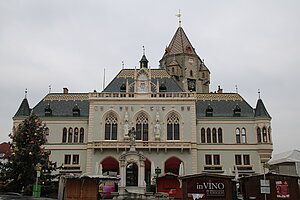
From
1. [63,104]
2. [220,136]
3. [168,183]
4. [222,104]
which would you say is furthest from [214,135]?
[63,104]

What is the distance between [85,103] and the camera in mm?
55156

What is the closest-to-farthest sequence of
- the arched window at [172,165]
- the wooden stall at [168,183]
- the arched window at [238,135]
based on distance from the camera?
the wooden stall at [168,183], the arched window at [172,165], the arched window at [238,135]

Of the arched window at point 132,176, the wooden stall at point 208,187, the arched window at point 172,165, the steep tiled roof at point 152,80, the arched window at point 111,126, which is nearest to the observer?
the wooden stall at point 208,187

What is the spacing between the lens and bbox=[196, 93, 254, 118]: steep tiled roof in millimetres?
52594

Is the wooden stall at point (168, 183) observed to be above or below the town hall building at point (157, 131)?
below

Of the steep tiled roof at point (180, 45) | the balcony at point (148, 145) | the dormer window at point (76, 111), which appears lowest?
the balcony at point (148, 145)

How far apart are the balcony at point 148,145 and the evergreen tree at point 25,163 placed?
50.6ft

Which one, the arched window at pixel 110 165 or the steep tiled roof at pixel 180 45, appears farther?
the steep tiled roof at pixel 180 45

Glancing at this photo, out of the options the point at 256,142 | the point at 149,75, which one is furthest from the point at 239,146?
the point at 149,75

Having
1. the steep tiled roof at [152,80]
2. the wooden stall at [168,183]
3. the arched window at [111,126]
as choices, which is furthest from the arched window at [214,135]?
the wooden stall at [168,183]

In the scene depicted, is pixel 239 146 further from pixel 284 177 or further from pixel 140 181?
pixel 284 177

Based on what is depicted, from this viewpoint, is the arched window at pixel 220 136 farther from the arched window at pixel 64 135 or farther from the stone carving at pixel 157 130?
the arched window at pixel 64 135

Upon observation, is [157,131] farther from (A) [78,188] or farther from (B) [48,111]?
(A) [78,188]

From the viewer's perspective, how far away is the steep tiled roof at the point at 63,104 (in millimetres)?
53406
